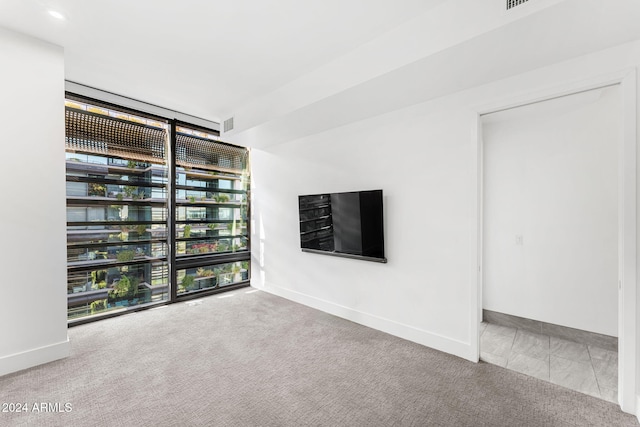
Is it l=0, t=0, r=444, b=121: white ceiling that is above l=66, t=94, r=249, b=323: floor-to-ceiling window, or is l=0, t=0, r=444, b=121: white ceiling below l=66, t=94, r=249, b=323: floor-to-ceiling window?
above

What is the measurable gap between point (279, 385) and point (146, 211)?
3162 millimetres

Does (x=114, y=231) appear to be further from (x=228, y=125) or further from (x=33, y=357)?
(x=228, y=125)

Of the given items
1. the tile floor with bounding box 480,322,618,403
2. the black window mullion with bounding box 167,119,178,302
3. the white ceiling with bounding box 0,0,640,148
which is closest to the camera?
the white ceiling with bounding box 0,0,640,148

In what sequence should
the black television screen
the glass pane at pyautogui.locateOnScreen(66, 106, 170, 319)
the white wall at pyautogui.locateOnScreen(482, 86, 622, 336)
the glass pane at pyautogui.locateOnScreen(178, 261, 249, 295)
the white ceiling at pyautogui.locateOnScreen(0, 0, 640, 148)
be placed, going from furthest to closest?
1. the glass pane at pyautogui.locateOnScreen(178, 261, 249, 295)
2. the glass pane at pyautogui.locateOnScreen(66, 106, 170, 319)
3. the black television screen
4. the white wall at pyautogui.locateOnScreen(482, 86, 622, 336)
5. the white ceiling at pyautogui.locateOnScreen(0, 0, 640, 148)

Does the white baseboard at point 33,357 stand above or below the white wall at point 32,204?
below

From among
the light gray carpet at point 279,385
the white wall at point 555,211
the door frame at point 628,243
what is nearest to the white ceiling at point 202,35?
the door frame at point 628,243

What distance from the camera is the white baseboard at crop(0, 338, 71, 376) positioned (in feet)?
7.61

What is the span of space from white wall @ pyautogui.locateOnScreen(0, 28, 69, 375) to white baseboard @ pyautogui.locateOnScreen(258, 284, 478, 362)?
266 cm

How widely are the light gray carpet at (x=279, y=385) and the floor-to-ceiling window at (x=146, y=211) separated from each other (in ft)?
2.63

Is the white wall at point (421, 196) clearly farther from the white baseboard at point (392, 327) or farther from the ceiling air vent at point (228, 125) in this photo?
the ceiling air vent at point (228, 125)

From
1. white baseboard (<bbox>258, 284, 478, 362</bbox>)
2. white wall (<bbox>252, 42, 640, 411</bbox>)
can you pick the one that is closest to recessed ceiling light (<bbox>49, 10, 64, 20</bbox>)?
white wall (<bbox>252, 42, 640, 411</bbox>)

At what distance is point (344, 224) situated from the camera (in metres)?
3.46

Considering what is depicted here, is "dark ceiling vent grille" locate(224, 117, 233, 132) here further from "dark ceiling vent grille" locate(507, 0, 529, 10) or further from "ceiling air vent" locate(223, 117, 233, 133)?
"dark ceiling vent grille" locate(507, 0, 529, 10)

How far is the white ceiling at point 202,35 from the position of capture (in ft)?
6.76
